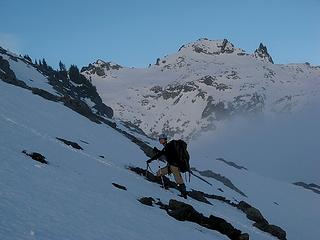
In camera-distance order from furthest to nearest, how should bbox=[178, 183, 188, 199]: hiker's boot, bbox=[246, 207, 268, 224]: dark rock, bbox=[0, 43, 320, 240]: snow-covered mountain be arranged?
bbox=[246, 207, 268, 224]: dark rock
bbox=[178, 183, 188, 199]: hiker's boot
bbox=[0, 43, 320, 240]: snow-covered mountain

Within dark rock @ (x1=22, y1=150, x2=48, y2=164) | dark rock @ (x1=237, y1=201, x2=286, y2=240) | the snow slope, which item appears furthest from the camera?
dark rock @ (x1=237, y1=201, x2=286, y2=240)

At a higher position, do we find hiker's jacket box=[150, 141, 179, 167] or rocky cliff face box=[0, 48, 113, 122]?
rocky cliff face box=[0, 48, 113, 122]

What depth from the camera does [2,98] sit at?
34.7m

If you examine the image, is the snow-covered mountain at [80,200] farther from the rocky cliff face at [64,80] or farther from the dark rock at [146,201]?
the rocky cliff face at [64,80]

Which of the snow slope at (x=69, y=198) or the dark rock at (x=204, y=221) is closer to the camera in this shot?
the snow slope at (x=69, y=198)

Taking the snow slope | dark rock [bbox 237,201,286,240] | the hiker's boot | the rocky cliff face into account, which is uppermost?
the rocky cliff face

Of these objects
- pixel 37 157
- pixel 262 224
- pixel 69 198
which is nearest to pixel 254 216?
pixel 262 224

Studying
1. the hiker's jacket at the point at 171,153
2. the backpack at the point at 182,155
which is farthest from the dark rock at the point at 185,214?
the hiker's jacket at the point at 171,153

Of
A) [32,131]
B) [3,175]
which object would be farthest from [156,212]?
[32,131]

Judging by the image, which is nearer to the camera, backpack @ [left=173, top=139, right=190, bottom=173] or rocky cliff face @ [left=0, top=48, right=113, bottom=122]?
backpack @ [left=173, top=139, right=190, bottom=173]

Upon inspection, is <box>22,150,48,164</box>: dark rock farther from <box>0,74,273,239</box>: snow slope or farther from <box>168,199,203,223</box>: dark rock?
<box>168,199,203,223</box>: dark rock

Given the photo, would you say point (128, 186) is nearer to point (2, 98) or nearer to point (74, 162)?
point (74, 162)

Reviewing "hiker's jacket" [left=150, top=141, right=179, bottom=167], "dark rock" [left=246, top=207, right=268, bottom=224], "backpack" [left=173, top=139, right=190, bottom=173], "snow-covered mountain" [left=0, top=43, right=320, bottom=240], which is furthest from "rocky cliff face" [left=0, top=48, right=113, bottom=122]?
"backpack" [left=173, top=139, right=190, bottom=173]

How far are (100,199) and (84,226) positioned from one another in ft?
11.7
